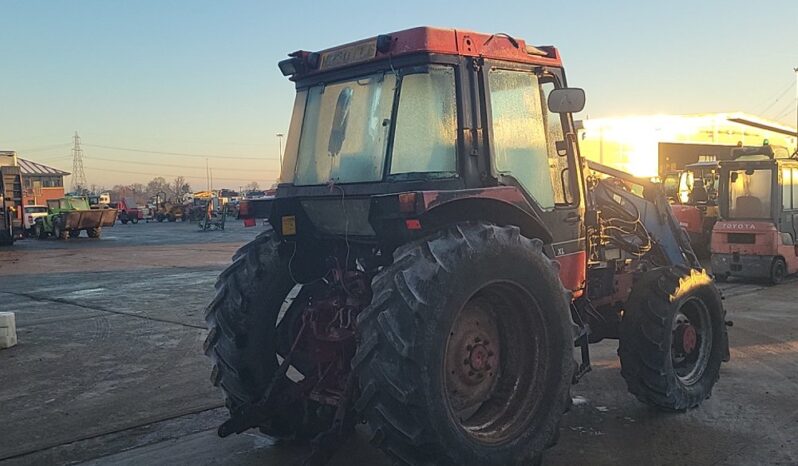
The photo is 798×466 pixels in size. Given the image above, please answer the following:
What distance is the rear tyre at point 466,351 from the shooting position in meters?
3.81

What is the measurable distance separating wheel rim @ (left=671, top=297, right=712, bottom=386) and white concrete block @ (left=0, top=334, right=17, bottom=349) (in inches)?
314

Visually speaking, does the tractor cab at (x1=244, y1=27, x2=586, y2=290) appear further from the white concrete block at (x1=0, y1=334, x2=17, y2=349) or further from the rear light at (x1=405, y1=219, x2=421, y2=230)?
the white concrete block at (x1=0, y1=334, x2=17, y2=349)

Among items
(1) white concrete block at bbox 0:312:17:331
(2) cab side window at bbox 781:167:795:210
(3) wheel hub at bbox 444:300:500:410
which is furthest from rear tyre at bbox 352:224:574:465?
(2) cab side window at bbox 781:167:795:210

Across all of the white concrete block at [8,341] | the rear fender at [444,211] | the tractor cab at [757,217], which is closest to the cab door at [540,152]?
the rear fender at [444,211]

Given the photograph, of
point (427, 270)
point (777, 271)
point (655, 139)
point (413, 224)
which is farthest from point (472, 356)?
point (655, 139)

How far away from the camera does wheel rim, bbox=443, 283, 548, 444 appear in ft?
14.5

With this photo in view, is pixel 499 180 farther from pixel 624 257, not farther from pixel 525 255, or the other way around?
pixel 624 257

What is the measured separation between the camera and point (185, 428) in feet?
19.1

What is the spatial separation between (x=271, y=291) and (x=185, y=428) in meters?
1.64

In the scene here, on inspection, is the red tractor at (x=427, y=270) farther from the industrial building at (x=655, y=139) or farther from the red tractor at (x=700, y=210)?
the industrial building at (x=655, y=139)

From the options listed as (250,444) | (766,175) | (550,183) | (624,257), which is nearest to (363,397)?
(250,444)

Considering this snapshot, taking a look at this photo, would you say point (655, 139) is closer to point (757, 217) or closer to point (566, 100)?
point (757, 217)

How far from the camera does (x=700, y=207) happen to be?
17719mm

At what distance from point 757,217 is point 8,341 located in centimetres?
1306
